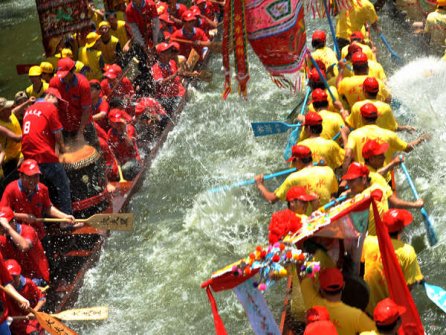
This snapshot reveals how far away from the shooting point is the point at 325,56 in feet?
34.3

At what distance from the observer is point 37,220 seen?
26.0 ft

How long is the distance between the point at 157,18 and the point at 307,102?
3.45 metres

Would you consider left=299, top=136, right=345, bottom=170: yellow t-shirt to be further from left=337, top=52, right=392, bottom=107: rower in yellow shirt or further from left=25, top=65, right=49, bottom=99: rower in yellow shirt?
left=25, top=65, right=49, bottom=99: rower in yellow shirt

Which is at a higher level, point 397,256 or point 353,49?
point 397,256

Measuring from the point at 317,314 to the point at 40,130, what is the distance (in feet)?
13.8

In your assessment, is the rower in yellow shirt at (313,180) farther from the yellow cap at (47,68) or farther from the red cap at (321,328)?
the yellow cap at (47,68)

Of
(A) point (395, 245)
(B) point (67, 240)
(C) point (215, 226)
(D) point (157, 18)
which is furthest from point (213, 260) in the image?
(D) point (157, 18)

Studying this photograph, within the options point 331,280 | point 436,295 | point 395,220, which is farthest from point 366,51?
point 331,280

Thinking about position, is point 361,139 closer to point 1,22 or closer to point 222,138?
point 222,138

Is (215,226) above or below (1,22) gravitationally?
above

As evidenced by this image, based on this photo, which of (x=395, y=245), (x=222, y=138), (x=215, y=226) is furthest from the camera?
(x=222, y=138)

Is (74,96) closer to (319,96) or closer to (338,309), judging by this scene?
(319,96)

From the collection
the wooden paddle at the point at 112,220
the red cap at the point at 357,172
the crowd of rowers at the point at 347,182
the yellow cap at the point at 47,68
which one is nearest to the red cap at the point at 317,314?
the crowd of rowers at the point at 347,182

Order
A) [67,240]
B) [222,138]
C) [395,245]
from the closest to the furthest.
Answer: [395,245], [67,240], [222,138]
